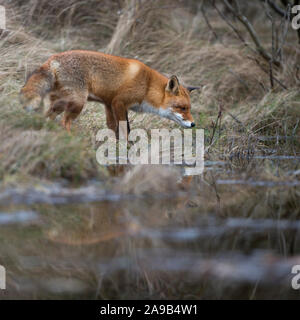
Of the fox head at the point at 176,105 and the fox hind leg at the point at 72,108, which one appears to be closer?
the fox hind leg at the point at 72,108

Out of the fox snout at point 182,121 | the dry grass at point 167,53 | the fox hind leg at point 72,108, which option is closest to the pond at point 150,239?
the fox hind leg at point 72,108

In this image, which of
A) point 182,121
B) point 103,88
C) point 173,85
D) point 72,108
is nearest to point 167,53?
point 173,85

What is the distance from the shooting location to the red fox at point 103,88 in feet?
21.4

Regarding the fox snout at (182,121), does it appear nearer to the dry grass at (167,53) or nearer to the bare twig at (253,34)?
the dry grass at (167,53)

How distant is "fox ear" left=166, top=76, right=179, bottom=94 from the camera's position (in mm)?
7787

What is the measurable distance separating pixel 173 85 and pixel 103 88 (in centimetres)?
120

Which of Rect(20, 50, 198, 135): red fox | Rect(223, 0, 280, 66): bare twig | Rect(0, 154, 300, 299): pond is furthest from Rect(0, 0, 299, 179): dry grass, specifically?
Rect(0, 154, 300, 299): pond

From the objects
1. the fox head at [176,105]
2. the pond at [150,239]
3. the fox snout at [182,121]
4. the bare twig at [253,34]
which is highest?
the bare twig at [253,34]

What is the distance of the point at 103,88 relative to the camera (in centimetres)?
729

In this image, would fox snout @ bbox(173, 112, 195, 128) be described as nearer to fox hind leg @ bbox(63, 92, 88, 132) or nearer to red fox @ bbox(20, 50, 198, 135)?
red fox @ bbox(20, 50, 198, 135)

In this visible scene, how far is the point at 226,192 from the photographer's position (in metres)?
4.83
